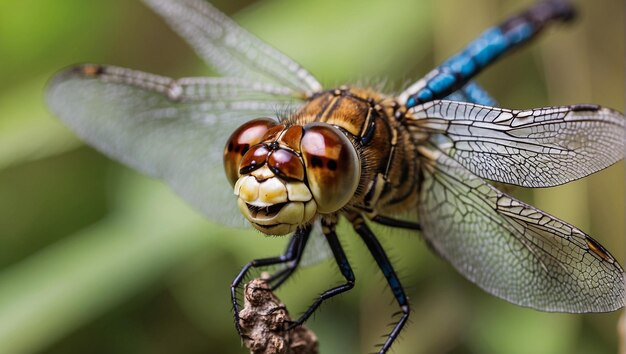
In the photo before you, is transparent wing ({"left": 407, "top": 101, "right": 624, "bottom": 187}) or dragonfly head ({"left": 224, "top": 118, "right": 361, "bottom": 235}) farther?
transparent wing ({"left": 407, "top": 101, "right": 624, "bottom": 187})

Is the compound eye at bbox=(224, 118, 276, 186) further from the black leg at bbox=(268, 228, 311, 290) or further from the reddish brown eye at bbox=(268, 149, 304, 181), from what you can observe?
the black leg at bbox=(268, 228, 311, 290)

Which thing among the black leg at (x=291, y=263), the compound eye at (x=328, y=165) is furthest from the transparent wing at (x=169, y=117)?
the compound eye at (x=328, y=165)

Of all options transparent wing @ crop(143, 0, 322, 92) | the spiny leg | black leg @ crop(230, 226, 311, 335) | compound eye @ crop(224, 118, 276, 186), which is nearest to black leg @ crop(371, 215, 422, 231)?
black leg @ crop(230, 226, 311, 335)

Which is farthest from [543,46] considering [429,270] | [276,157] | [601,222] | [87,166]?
[276,157]

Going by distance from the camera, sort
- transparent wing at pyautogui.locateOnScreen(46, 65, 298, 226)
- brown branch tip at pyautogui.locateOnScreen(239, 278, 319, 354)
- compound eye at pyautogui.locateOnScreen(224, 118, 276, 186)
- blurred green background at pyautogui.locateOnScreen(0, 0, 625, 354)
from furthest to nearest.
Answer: blurred green background at pyautogui.locateOnScreen(0, 0, 625, 354)
transparent wing at pyautogui.locateOnScreen(46, 65, 298, 226)
compound eye at pyautogui.locateOnScreen(224, 118, 276, 186)
brown branch tip at pyautogui.locateOnScreen(239, 278, 319, 354)

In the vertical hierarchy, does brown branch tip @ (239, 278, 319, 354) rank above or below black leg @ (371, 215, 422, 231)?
below

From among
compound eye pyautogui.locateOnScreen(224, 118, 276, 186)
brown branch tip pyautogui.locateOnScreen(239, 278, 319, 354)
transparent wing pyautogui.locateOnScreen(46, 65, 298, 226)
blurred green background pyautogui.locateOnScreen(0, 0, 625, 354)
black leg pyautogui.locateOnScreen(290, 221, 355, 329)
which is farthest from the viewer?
blurred green background pyautogui.locateOnScreen(0, 0, 625, 354)

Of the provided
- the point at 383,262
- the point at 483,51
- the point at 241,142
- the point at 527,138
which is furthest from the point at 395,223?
the point at 483,51

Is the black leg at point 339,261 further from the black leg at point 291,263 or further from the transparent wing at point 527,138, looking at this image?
the transparent wing at point 527,138
